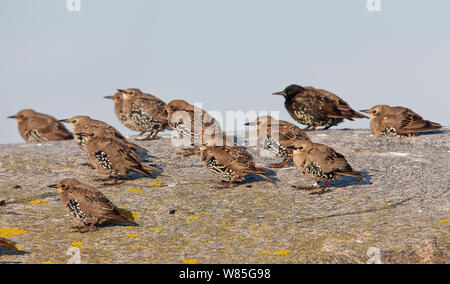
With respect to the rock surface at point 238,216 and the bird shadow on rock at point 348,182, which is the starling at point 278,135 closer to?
the rock surface at point 238,216

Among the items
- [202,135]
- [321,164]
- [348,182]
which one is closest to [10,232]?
[321,164]

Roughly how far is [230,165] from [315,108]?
639cm

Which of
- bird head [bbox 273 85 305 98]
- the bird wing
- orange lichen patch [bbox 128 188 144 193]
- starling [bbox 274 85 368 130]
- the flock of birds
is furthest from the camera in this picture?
bird head [bbox 273 85 305 98]

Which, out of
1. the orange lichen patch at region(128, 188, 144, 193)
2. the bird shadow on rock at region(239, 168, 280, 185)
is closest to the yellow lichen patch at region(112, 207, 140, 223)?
the orange lichen patch at region(128, 188, 144, 193)

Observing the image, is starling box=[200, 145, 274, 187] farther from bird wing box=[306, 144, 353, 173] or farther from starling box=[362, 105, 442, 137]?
starling box=[362, 105, 442, 137]

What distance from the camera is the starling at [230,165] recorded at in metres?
11.2

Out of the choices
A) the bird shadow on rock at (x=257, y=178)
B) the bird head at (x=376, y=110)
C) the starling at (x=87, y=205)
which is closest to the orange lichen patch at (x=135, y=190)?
the starling at (x=87, y=205)

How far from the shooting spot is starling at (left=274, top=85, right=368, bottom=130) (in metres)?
17.0

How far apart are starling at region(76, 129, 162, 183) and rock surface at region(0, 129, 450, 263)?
1.02 feet

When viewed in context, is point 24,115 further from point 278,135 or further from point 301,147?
point 301,147

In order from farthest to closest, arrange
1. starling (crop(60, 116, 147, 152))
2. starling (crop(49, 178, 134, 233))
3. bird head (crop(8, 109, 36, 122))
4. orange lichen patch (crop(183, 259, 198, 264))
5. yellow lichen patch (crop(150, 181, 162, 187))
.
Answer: bird head (crop(8, 109, 36, 122)) → starling (crop(60, 116, 147, 152)) → yellow lichen patch (crop(150, 181, 162, 187)) → starling (crop(49, 178, 134, 233)) → orange lichen patch (crop(183, 259, 198, 264))

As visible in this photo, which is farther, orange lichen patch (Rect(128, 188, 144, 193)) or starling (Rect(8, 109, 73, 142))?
starling (Rect(8, 109, 73, 142))

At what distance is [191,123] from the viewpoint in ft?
47.6
